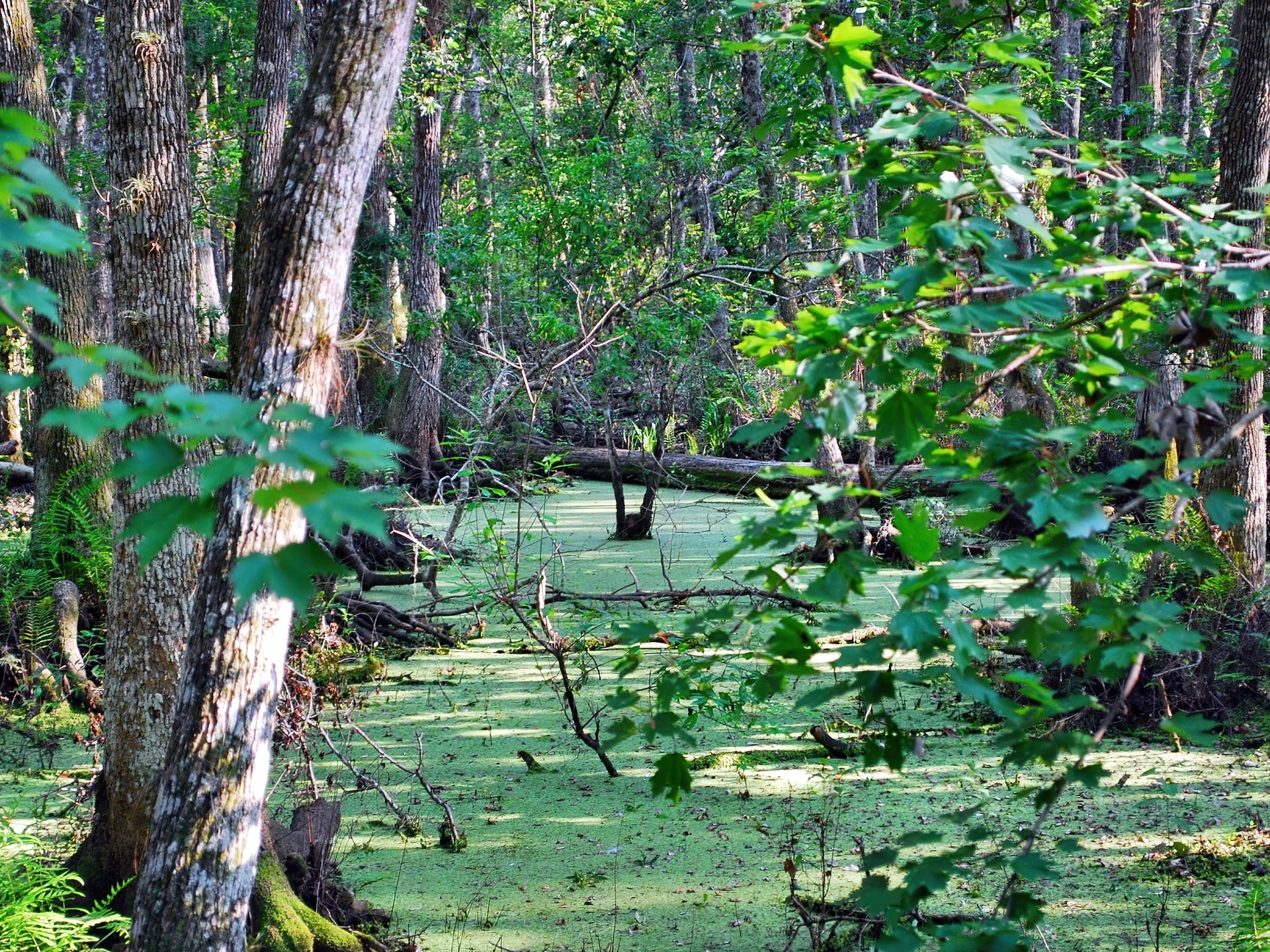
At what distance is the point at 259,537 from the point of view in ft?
7.50

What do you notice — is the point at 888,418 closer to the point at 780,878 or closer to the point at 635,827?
the point at 780,878

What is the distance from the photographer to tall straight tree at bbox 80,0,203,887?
2943 millimetres

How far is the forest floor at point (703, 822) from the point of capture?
2.87m

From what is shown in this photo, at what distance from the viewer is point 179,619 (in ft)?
10.0

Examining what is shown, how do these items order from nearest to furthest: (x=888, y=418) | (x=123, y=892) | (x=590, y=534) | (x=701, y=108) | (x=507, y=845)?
(x=888, y=418) → (x=123, y=892) → (x=507, y=845) → (x=590, y=534) → (x=701, y=108)

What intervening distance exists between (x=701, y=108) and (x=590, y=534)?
22.6 feet

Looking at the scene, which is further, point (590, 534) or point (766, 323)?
point (590, 534)

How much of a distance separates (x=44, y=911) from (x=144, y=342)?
165 cm

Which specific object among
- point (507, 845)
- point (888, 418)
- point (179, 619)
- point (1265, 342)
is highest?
point (1265, 342)

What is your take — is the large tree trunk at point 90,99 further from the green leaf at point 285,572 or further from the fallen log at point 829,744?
the green leaf at point 285,572

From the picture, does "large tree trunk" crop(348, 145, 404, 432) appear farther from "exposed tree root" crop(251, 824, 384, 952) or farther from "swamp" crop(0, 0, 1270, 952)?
"exposed tree root" crop(251, 824, 384, 952)

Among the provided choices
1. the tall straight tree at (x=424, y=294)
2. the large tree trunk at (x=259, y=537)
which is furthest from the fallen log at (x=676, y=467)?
the large tree trunk at (x=259, y=537)

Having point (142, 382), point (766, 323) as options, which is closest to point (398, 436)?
point (142, 382)

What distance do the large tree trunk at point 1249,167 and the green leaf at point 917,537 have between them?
Answer: 414 centimetres
